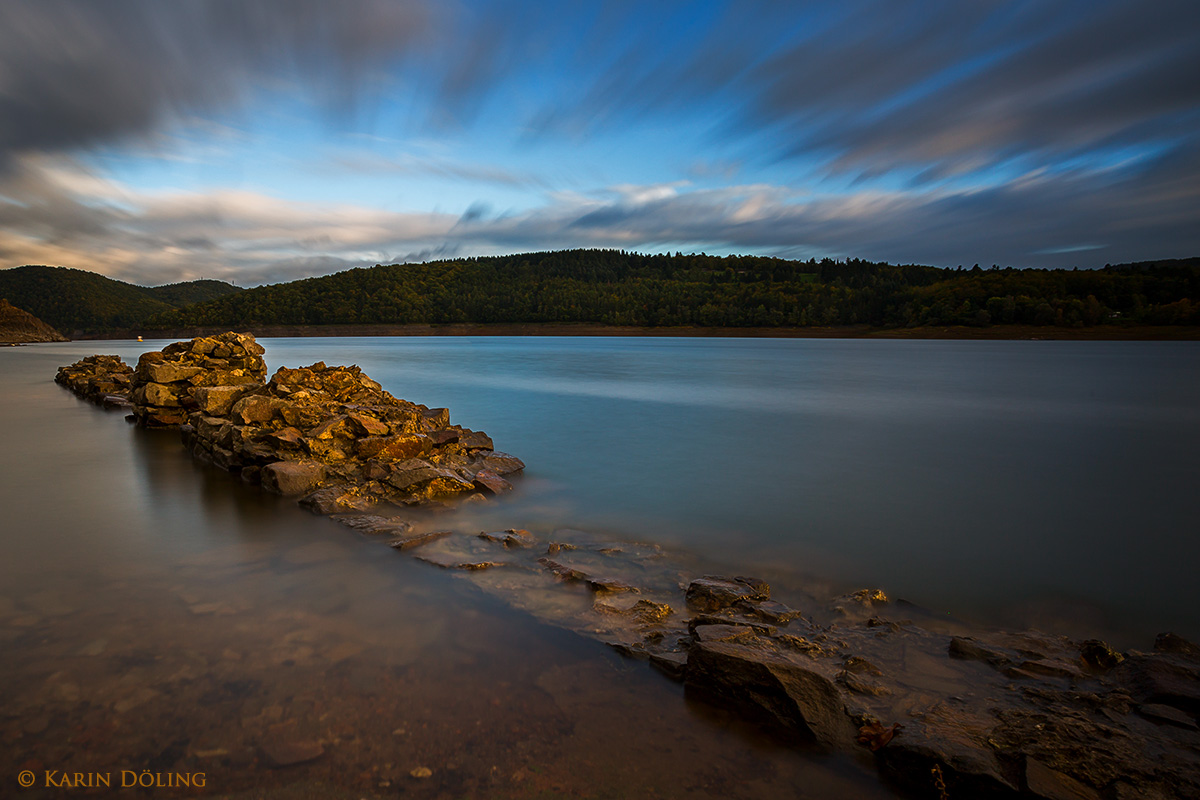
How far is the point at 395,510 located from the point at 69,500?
5.00 metres

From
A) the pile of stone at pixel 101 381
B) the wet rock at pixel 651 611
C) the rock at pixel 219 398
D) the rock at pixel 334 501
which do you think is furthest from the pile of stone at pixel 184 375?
the wet rock at pixel 651 611

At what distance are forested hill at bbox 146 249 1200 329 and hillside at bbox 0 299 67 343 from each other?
18.6 meters

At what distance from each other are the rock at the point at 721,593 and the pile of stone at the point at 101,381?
20578 millimetres

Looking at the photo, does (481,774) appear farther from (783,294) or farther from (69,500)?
(783,294)

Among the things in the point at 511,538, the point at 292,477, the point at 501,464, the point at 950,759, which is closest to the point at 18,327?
the point at 292,477

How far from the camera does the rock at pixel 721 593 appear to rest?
5.00 meters

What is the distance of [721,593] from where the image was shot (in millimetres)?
5082

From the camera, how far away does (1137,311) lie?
79312 millimetres

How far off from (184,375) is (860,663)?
17114 millimetres

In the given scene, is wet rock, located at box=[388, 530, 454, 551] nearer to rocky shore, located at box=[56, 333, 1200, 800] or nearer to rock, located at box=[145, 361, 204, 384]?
rocky shore, located at box=[56, 333, 1200, 800]

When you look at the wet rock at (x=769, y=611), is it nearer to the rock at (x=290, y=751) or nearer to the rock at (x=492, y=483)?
the rock at (x=290, y=751)

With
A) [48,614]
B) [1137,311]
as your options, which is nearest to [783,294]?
[1137,311]

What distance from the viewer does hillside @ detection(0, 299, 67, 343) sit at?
322 ft

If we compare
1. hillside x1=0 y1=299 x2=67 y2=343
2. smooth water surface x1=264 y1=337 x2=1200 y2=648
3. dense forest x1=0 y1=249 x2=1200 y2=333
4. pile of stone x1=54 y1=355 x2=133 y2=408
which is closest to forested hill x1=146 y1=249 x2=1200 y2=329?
dense forest x1=0 y1=249 x2=1200 y2=333
